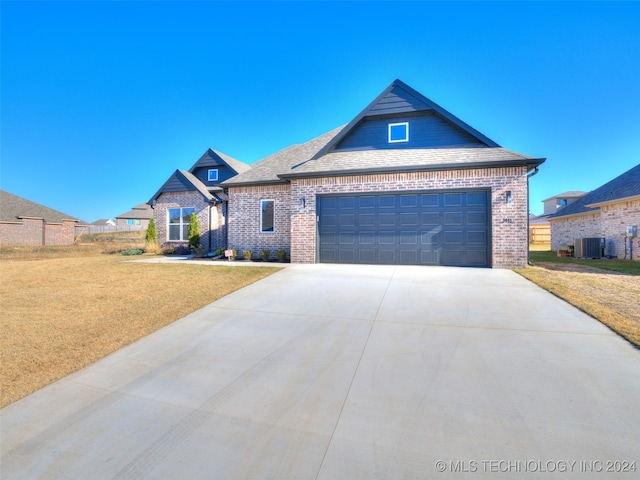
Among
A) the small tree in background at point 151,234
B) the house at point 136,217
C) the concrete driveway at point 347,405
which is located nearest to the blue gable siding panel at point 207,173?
the small tree in background at point 151,234

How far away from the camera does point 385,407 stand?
2443mm

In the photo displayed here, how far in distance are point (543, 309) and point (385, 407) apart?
427cm

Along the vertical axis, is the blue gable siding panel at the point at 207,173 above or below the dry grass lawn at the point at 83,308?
above

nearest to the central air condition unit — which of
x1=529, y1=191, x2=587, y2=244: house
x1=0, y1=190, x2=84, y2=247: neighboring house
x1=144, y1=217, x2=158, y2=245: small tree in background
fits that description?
x1=529, y1=191, x2=587, y2=244: house

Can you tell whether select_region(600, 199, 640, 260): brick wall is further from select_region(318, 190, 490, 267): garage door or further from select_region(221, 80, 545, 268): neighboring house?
select_region(318, 190, 490, 267): garage door

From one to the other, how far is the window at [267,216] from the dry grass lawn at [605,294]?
9629 millimetres

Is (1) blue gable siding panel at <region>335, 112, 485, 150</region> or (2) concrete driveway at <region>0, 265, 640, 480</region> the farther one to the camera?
(1) blue gable siding panel at <region>335, 112, 485, 150</region>

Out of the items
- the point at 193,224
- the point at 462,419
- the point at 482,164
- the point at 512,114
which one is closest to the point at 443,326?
the point at 462,419

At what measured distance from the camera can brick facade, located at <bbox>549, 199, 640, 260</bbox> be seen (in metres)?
13.5

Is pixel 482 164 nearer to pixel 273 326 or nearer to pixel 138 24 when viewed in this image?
pixel 273 326

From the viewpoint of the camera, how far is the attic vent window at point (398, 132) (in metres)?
11.0

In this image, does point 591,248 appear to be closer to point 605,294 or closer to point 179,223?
point 605,294

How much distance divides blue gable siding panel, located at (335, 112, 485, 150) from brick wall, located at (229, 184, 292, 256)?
11.5 ft

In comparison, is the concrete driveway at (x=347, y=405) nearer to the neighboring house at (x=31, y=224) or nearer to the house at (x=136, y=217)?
the neighboring house at (x=31, y=224)
